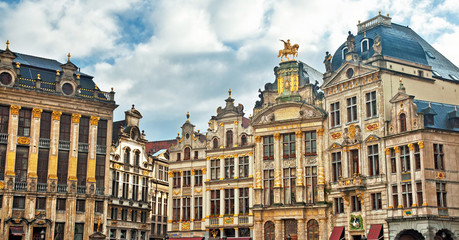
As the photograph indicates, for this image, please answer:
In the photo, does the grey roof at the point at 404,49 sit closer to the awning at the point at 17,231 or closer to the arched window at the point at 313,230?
the arched window at the point at 313,230

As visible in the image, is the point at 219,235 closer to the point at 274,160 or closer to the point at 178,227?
the point at 178,227

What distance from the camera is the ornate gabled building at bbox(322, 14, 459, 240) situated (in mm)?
45000

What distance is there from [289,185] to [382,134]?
9435mm

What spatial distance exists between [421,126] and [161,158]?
33724 millimetres

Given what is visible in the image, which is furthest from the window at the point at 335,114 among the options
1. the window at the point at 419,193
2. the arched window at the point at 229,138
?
the arched window at the point at 229,138

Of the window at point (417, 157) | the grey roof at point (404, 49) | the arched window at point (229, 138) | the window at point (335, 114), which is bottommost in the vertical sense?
the window at point (417, 157)

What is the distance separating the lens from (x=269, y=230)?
5362cm

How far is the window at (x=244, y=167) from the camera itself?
2212 inches

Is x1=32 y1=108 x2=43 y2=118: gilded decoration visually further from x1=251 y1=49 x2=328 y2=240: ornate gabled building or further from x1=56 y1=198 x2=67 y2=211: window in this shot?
x1=251 y1=49 x2=328 y2=240: ornate gabled building

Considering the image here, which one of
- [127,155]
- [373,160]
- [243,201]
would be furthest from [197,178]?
[373,160]

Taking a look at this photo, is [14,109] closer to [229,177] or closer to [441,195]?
[229,177]

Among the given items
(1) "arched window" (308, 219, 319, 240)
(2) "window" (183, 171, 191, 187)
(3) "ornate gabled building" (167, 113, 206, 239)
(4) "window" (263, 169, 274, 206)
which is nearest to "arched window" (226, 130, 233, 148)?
(3) "ornate gabled building" (167, 113, 206, 239)

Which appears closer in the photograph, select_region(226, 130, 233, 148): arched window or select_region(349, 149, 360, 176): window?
select_region(349, 149, 360, 176): window

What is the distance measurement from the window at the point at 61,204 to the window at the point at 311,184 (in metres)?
20.6
